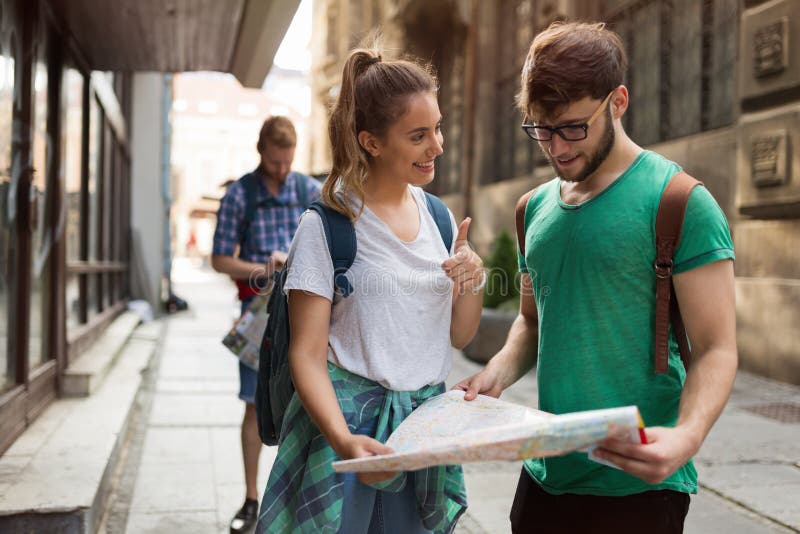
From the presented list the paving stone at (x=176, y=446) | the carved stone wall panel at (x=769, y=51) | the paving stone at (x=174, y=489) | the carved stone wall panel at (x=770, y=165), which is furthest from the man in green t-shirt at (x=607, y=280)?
the carved stone wall panel at (x=769, y=51)

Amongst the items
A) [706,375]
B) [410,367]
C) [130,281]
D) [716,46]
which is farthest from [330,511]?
[130,281]

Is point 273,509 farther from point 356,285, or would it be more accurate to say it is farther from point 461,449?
point 461,449

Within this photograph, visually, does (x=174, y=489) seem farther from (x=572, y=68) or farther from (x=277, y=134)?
(x=572, y=68)

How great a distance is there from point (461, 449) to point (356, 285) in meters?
0.63

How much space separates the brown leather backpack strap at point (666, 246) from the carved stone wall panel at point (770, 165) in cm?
552

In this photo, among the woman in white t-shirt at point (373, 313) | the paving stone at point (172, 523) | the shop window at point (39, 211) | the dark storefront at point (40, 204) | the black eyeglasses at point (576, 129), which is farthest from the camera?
the shop window at point (39, 211)

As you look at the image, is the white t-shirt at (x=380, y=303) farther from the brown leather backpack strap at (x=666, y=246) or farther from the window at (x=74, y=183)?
the window at (x=74, y=183)

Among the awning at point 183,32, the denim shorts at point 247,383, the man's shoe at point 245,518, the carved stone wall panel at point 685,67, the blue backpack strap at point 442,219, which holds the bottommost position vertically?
the man's shoe at point 245,518

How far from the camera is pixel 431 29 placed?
17.4m

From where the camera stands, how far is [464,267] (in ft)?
6.59

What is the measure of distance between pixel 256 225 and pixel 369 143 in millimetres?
2162

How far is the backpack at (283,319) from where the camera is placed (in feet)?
6.37

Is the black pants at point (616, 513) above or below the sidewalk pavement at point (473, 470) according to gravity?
above

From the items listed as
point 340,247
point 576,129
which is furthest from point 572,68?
point 340,247
